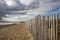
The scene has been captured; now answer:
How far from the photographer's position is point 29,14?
207cm

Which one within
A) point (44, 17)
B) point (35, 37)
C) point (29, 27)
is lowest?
point (35, 37)

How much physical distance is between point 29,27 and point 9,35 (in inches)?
13.9

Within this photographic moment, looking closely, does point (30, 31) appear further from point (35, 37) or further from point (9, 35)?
point (9, 35)

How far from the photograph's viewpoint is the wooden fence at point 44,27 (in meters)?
1.99

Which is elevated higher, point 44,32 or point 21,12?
point 21,12

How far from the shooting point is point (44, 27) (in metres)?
2.01

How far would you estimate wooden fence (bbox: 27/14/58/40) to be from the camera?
1.99 metres

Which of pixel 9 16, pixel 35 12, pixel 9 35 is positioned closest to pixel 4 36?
pixel 9 35

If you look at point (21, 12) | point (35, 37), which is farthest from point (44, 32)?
point (21, 12)

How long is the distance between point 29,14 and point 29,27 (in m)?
0.21

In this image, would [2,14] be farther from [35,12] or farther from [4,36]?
[35,12]

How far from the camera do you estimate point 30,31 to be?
2027mm

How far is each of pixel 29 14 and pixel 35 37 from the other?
1.24 feet

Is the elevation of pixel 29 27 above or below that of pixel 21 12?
below
